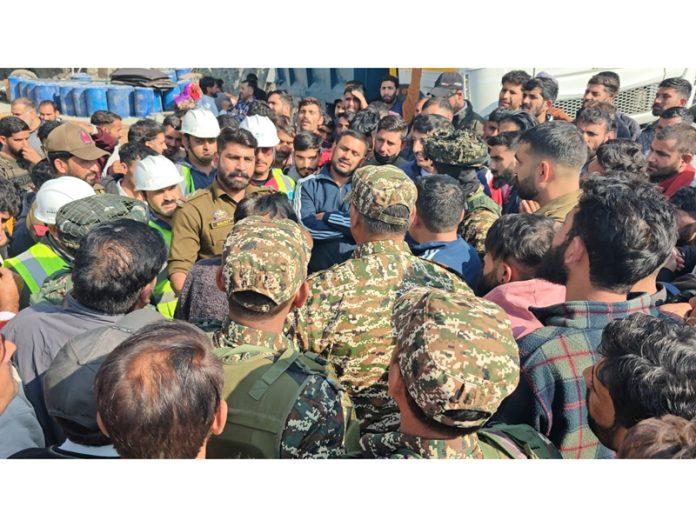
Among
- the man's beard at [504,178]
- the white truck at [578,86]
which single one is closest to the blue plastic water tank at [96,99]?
the white truck at [578,86]

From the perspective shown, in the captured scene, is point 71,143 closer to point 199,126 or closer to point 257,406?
point 199,126

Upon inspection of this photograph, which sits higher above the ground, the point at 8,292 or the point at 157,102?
the point at 157,102

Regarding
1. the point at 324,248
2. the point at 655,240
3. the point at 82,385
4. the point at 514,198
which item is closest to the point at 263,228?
the point at 82,385

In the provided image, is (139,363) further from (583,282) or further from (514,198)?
(514,198)

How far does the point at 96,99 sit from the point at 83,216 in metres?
15.6

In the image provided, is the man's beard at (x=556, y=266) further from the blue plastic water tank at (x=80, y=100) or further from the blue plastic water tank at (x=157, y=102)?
the blue plastic water tank at (x=80, y=100)

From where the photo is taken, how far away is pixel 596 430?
191cm

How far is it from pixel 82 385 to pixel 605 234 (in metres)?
1.84

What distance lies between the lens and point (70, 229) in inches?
116

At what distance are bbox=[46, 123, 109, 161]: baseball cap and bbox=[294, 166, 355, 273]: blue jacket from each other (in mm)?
1683

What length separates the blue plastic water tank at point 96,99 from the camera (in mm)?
16906

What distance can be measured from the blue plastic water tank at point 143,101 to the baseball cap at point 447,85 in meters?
10.8

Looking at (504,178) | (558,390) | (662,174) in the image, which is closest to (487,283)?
(558,390)

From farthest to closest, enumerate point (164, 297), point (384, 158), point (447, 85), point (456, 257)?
point (447, 85)
point (384, 158)
point (164, 297)
point (456, 257)
